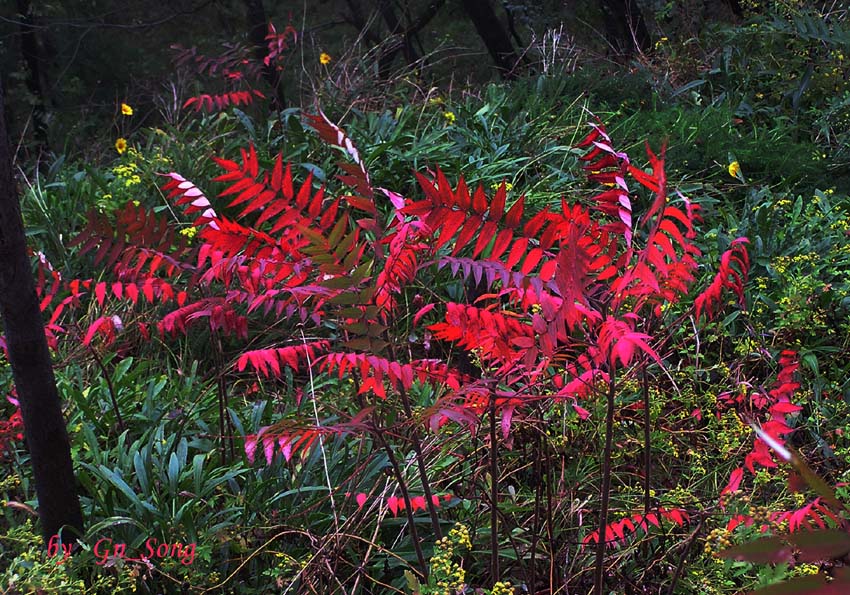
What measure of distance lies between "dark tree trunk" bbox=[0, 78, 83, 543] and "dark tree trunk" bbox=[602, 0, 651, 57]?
7999 mm

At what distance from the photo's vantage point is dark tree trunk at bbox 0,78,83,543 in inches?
80.4

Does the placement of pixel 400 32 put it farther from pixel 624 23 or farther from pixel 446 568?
pixel 446 568

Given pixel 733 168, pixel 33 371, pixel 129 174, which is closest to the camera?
pixel 33 371

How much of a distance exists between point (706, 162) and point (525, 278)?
11.6 feet

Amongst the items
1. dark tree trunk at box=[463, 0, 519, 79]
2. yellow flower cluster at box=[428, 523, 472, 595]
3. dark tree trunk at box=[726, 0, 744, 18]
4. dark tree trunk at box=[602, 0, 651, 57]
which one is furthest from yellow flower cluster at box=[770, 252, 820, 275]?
dark tree trunk at box=[463, 0, 519, 79]

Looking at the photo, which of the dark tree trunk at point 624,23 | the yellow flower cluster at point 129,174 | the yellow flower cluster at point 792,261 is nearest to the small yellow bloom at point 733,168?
the yellow flower cluster at point 792,261

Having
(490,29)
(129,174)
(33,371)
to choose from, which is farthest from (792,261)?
(490,29)

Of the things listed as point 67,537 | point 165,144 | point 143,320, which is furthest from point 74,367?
point 165,144

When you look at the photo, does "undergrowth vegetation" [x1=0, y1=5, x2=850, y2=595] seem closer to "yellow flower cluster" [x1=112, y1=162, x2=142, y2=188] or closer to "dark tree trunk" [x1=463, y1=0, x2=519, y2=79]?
"yellow flower cluster" [x1=112, y1=162, x2=142, y2=188]

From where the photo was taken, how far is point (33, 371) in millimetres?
2168

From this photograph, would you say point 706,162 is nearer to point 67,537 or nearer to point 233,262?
point 233,262

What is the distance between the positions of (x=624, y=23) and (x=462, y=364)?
24.4 feet

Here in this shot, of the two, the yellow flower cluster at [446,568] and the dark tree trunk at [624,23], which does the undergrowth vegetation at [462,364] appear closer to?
the yellow flower cluster at [446,568]

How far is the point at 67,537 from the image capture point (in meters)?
2.40
